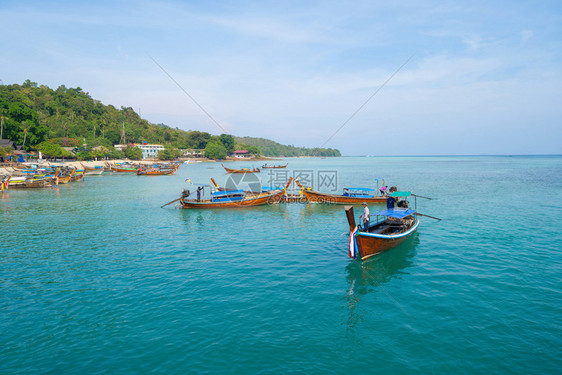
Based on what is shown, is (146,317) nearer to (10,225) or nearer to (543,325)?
(543,325)

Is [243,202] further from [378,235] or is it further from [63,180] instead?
[63,180]

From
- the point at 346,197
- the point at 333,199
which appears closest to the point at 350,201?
the point at 346,197

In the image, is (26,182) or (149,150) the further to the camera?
(149,150)

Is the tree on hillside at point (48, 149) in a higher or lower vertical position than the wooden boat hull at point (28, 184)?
higher

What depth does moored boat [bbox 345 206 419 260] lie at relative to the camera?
15505 mm

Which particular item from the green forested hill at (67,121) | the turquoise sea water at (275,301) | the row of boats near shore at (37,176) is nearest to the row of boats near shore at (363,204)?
the turquoise sea water at (275,301)

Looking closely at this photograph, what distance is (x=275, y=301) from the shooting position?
12.1 metres

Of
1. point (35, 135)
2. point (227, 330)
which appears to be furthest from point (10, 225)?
point (35, 135)

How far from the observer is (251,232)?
Answer: 22875mm

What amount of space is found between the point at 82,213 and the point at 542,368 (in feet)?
111

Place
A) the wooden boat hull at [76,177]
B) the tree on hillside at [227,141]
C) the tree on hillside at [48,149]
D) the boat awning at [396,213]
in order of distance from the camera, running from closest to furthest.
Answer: the boat awning at [396,213], the wooden boat hull at [76,177], the tree on hillside at [48,149], the tree on hillside at [227,141]

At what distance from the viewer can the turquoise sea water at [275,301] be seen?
8875 mm

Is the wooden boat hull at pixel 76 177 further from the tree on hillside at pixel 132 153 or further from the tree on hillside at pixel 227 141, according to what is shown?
the tree on hillside at pixel 227 141

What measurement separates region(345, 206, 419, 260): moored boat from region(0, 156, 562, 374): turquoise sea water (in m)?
0.70
